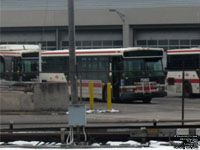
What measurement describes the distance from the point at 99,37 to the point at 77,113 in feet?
130

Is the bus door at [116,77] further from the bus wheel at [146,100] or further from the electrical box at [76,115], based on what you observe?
the electrical box at [76,115]

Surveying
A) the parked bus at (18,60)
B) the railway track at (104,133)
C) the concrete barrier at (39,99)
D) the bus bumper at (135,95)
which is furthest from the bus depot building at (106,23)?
the railway track at (104,133)

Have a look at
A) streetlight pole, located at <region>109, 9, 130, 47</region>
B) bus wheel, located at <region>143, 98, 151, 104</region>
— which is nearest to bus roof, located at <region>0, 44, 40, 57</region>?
bus wheel, located at <region>143, 98, 151, 104</region>

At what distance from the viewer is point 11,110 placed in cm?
1878

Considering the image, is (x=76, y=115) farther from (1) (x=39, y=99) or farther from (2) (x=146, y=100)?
(2) (x=146, y=100)

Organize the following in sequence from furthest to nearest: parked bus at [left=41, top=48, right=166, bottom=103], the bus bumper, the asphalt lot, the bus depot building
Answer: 1. the bus depot building
2. parked bus at [left=41, top=48, right=166, bottom=103]
3. the bus bumper
4. the asphalt lot

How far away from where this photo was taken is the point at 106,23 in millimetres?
49344

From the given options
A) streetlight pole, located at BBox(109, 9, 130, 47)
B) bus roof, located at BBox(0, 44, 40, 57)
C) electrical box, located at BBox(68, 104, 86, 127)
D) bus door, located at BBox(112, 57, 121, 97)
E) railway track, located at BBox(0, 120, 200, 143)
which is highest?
streetlight pole, located at BBox(109, 9, 130, 47)

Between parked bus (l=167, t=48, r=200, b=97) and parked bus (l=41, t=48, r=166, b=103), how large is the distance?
10.8ft

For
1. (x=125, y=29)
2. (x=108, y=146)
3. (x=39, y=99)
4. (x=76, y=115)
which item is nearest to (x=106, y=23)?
(x=125, y=29)

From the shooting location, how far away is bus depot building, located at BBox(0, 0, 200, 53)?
48250 mm

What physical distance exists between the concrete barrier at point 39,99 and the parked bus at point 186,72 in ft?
32.4

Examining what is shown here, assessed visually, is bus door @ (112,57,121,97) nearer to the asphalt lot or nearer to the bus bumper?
the bus bumper

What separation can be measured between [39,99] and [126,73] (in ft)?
19.6
